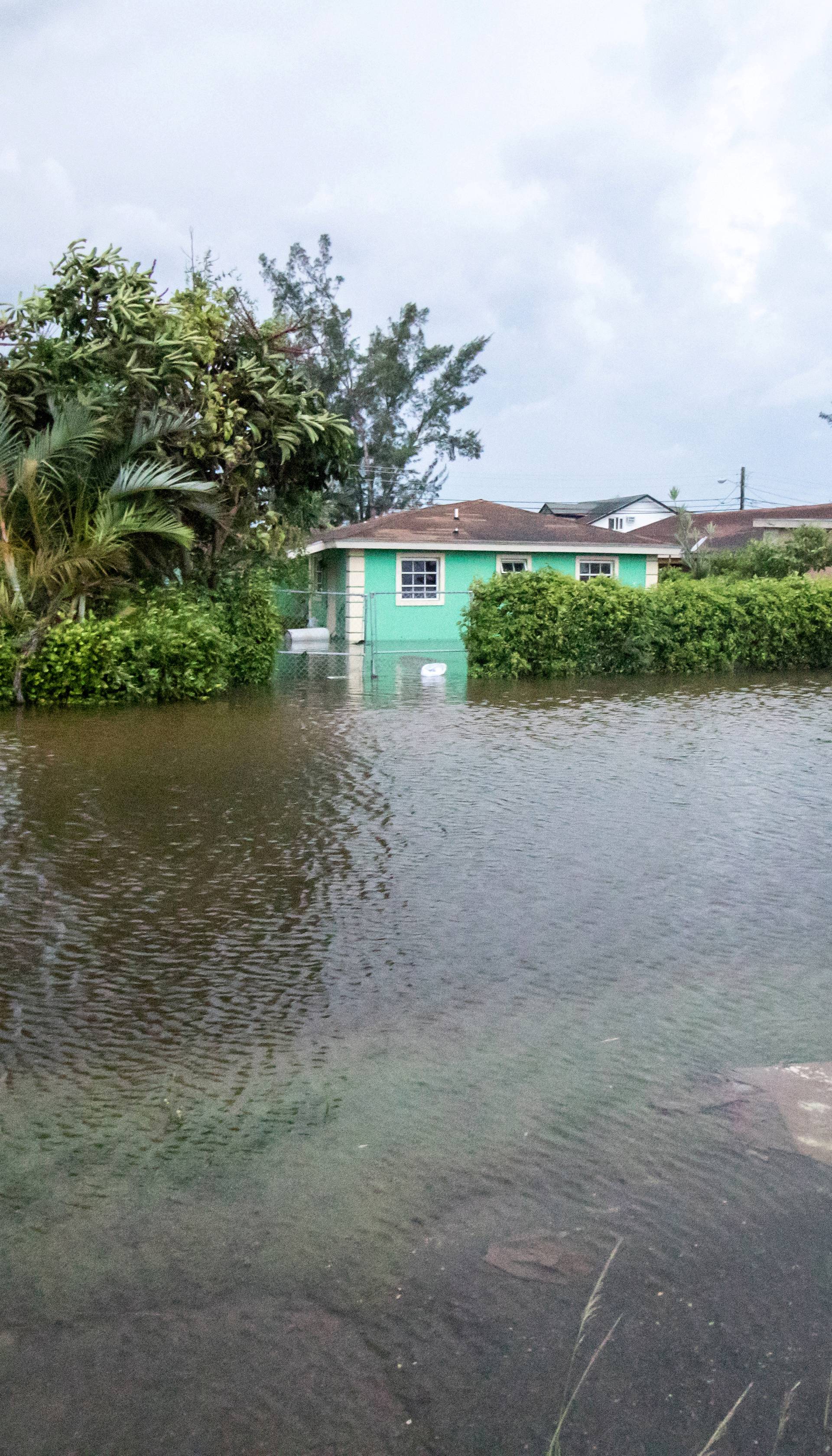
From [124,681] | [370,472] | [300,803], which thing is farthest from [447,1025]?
[370,472]

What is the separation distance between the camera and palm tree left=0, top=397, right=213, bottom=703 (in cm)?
1459

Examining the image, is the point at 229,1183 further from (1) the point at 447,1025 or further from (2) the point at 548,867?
(2) the point at 548,867

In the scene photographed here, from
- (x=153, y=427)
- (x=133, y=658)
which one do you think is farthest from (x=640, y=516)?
(x=133, y=658)

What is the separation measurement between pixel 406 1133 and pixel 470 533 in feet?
89.9

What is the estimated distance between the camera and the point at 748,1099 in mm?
3799

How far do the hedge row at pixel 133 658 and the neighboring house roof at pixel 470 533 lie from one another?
12608 mm

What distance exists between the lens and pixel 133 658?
49.7ft

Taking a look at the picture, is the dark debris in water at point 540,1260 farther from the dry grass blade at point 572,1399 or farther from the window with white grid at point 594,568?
the window with white grid at point 594,568

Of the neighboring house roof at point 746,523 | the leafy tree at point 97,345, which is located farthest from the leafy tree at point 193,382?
the neighboring house roof at point 746,523

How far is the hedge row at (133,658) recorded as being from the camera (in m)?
14.7

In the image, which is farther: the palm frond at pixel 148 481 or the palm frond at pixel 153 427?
the palm frond at pixel 153 427

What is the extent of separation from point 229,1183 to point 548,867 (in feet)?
12.7

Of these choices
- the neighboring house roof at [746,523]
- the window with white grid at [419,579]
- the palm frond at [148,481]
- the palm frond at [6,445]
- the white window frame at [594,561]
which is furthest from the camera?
the neighboring house roof at [746,523]

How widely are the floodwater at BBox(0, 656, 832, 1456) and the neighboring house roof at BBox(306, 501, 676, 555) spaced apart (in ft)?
71.2
